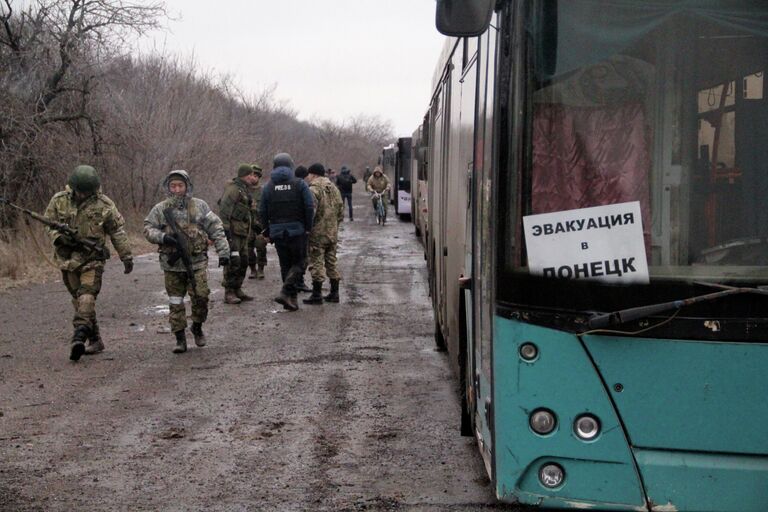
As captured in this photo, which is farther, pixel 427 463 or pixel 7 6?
pixel 7 6

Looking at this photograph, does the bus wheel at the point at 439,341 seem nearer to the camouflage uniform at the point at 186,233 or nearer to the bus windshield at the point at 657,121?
the camouflage uniform at the point at 186,233

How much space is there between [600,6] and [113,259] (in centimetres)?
1833

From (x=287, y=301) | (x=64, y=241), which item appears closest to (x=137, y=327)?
(x=287, y=301)

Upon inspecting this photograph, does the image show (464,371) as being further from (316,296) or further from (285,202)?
(316,296)

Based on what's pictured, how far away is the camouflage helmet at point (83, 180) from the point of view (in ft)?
34.1

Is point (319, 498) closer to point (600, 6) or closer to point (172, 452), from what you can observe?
point (172, 452)

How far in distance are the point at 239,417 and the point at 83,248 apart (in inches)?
133

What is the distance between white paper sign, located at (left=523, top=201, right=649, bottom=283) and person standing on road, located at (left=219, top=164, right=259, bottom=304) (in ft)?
35.1

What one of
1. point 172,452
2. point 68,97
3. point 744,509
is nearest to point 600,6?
point 744,509

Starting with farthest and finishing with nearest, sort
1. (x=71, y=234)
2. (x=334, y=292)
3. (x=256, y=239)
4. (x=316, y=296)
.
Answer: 1. (x=256, y=239)
2. (x=334, y=292)
3. (x=316, y=296)
4. (x=71, y=234)

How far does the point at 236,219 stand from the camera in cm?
1529

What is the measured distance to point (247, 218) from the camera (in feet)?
50.6

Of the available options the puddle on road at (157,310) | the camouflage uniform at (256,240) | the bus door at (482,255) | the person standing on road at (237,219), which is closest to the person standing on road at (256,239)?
the camouflage uniform at (256,240)

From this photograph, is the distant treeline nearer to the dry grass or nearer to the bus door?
the dry grass
